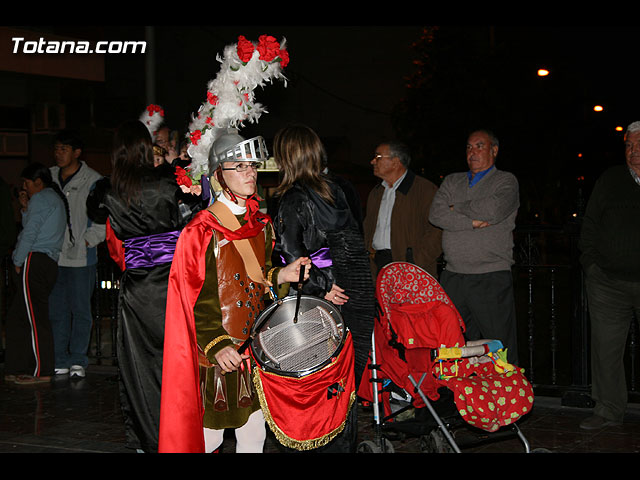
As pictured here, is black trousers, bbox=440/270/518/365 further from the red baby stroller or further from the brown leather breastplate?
the brown leather breastplate

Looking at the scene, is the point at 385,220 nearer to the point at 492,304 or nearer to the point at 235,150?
the point at 492,304

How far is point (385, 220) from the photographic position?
269 inches

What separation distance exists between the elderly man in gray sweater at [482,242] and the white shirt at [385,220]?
0.52m

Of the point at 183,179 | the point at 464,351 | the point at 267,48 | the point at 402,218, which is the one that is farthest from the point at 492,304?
the point at 267,48

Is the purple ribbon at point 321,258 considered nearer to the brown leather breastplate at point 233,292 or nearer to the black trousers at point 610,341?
the brown leather breastplate at point 233,292

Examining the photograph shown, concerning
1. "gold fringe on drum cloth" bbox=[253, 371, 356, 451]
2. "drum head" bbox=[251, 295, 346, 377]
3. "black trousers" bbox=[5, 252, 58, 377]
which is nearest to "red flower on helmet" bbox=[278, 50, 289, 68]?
"drum head" bbox=[251, 295, 346, 377]

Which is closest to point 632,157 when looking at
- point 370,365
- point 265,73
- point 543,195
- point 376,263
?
point 376,263

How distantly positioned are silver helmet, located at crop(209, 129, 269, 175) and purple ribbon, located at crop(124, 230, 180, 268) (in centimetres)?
149

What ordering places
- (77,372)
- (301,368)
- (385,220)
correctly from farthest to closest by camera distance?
(77,372)
(385,220)
(301,368)

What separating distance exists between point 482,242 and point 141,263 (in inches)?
109

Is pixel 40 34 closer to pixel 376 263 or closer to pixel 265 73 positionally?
pixel 376 263

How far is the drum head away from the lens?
3.68 meters

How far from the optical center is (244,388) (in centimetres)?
396

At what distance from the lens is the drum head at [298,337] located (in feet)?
12.1
